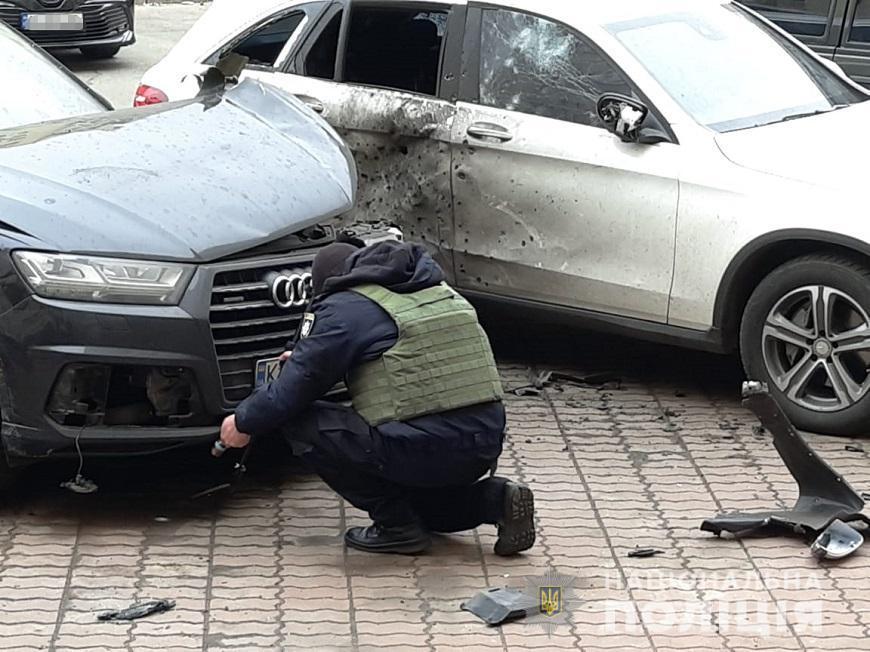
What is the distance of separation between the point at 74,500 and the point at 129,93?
29.6ft

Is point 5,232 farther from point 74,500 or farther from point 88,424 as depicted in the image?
point 74,500

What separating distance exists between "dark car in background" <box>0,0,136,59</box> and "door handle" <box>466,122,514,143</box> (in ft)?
31.3

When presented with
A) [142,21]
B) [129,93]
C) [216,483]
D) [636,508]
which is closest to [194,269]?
[216,483]

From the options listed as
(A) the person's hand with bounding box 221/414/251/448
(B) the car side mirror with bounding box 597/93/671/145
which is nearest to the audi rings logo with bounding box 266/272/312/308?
(A) the person's hand with bounding box 221/414/251/448

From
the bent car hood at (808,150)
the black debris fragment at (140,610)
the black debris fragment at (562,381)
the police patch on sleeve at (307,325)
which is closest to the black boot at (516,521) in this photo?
the police patch on sleeve at (307,325)

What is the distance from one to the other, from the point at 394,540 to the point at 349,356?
0.72 metres

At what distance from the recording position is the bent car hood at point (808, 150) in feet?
19.8

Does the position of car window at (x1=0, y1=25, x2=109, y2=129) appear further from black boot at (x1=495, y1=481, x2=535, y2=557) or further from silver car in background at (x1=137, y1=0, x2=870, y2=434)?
black boot at (x1=495, y1=481, x2=535, y2=557)

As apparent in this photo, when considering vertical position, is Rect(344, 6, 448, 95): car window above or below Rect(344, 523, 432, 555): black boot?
above

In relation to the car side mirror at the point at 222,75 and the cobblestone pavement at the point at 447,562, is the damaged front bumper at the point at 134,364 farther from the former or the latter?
the car side mirror at the point at 222,75

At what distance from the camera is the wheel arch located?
5.93 meters

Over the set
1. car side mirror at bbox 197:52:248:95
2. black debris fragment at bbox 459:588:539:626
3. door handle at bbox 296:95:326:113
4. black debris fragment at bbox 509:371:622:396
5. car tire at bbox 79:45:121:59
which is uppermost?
car side mirror at bbox 197:52:248:95

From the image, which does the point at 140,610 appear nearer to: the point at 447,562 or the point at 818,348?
the point at 447,562

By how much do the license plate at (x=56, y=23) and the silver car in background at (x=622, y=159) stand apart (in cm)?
821
